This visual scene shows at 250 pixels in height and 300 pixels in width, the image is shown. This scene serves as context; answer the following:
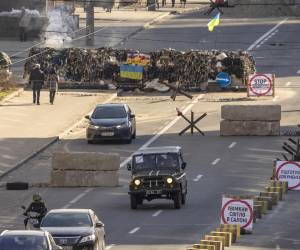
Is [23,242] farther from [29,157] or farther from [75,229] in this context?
[29,157]

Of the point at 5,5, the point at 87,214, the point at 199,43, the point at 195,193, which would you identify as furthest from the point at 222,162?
the point at 5,5

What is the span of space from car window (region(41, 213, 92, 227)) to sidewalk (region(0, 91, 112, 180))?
17345 mm

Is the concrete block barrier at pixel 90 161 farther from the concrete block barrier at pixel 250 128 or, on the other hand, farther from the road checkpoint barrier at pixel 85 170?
the concrete block barrier at pixel 250 128

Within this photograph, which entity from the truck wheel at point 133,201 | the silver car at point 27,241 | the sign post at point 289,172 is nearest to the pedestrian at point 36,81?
the sign post at point 289,172

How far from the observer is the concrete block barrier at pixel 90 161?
51.2 metres

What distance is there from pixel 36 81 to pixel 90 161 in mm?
21458

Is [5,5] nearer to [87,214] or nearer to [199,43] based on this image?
[199,43]

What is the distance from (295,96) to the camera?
76750mm

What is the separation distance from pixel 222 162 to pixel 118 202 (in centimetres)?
916

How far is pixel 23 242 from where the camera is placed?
32.6 meters

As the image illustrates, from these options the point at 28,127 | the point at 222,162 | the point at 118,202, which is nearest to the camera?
the point at 118,202

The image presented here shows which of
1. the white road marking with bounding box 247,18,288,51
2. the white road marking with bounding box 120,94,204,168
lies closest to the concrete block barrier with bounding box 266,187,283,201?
the white road marking with bounding box 120,94,204,168

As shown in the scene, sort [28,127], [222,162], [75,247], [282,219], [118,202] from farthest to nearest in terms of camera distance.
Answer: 1. [28,127]
2. [222,162]
3. [118,202]
4. [282,219]
5. [75,247]

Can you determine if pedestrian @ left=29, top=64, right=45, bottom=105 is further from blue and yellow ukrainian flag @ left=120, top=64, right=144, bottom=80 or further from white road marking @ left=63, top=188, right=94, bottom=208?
white road marking @ left=63, top=188, right=94, bottom=208
